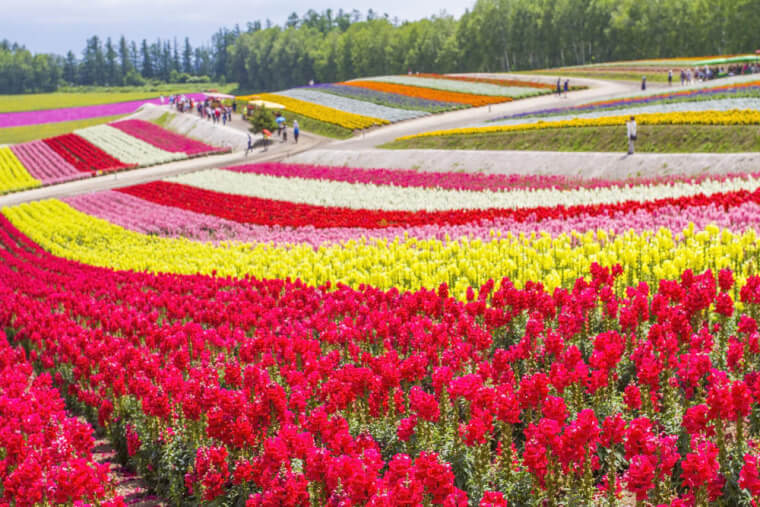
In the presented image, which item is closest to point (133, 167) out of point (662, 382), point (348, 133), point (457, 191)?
point (348, 133)

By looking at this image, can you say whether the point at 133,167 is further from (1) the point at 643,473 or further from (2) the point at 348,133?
(1) the point at 643,473

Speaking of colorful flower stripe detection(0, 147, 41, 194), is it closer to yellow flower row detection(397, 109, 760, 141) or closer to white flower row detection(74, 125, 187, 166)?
white flower row detection(74, 125, 187, 166)

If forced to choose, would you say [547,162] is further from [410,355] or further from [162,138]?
[162,138]

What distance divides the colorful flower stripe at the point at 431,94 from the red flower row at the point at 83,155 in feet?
96.1

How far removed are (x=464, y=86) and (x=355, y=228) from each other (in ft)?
186

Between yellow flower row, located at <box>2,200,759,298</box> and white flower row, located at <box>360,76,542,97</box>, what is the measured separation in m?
50.1

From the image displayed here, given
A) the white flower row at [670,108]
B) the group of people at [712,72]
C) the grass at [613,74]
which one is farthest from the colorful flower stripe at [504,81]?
the white flower row at [670,108]

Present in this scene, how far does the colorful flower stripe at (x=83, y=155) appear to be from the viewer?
182 ft

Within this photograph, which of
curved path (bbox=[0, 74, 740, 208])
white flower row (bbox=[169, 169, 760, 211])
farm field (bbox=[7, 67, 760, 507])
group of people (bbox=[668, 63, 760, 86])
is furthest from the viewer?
group of people (bbox=[668, 63, 760, 86])

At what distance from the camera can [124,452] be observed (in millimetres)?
9398

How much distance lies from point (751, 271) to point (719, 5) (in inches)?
3759

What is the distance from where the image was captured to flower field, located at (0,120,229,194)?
2125 inches

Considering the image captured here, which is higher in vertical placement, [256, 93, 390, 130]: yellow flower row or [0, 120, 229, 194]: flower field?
[256, 93, 390, 130]: yellow flower row

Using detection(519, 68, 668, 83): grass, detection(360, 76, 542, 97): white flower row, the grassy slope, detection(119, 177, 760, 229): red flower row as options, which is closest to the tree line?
detection(519, 68, 668, 83): grass
